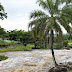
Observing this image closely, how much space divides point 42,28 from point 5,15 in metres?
8.44

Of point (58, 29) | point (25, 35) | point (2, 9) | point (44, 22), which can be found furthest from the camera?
point (25, 35)

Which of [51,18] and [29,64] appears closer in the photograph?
[51,18]

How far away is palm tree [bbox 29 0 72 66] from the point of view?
958 cm

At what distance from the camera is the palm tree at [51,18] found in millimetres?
9578

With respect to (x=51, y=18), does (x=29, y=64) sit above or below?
below

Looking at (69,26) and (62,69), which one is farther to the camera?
(69,26)

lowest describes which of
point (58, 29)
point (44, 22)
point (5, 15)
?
point (58, 29)

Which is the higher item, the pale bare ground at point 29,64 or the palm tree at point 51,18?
the palm tree at point 51,18

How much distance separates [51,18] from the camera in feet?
31.7

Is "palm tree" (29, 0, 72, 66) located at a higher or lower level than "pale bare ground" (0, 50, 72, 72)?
higher

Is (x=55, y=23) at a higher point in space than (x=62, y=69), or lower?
higher

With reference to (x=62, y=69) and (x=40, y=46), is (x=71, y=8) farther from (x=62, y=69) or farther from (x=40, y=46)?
(x=40, y=46)

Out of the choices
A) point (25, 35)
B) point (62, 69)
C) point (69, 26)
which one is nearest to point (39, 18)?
point (69, 26)

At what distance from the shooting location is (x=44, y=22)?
10242 mm
